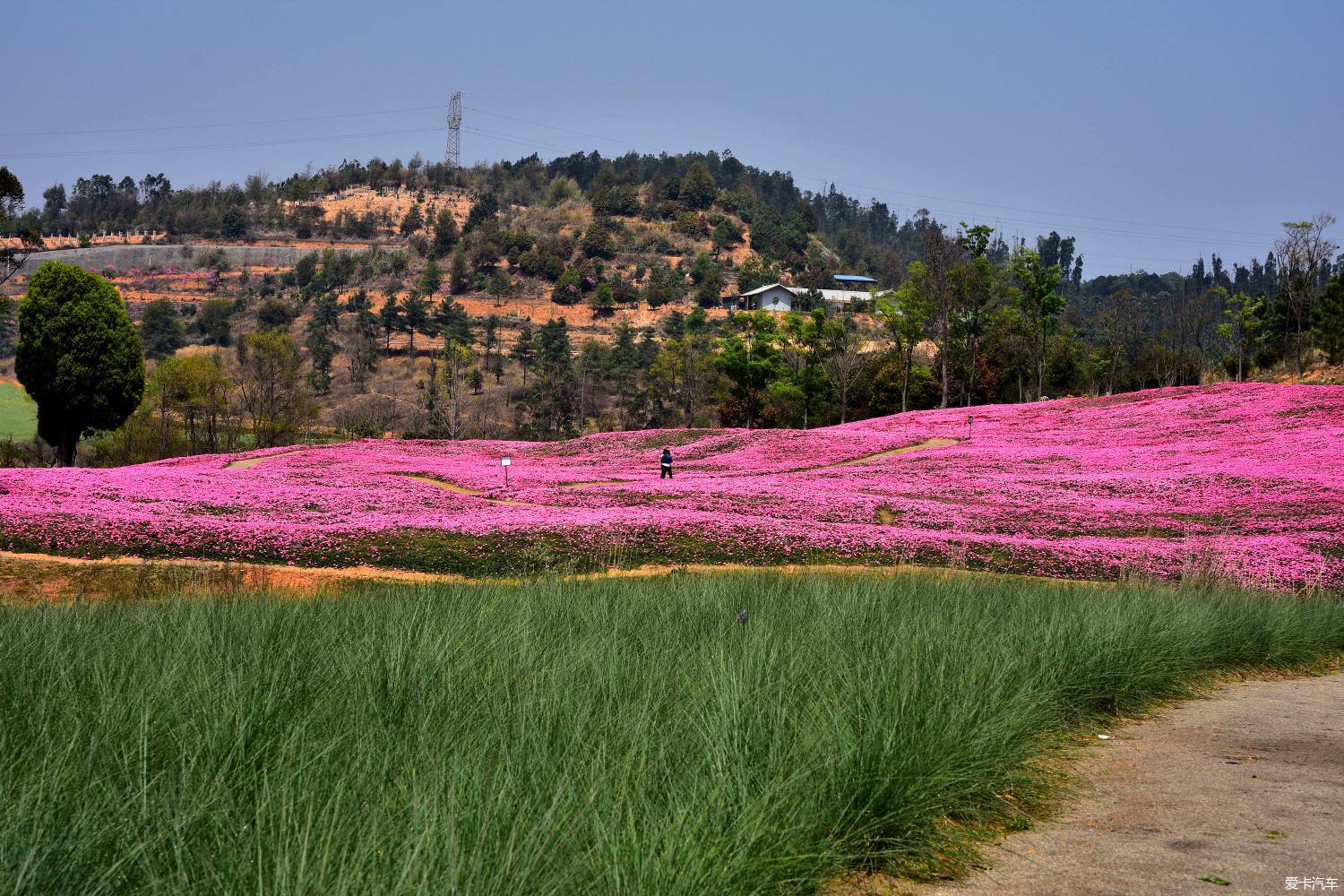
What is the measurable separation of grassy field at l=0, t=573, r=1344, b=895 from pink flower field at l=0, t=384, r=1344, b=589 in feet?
28.6

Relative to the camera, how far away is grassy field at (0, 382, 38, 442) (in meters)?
68.0

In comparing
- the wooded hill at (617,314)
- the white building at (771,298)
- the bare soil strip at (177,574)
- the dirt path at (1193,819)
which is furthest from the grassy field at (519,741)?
the white building at (771,298)

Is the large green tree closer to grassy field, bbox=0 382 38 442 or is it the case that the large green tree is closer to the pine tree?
grassy field, bbox=0 382 38 442

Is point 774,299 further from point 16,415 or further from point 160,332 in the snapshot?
point 16,415

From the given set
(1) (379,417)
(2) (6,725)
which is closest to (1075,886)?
(2) (6,725)

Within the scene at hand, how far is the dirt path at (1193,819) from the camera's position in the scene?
5.00 meters

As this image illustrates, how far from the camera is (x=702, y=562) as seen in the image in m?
18.3

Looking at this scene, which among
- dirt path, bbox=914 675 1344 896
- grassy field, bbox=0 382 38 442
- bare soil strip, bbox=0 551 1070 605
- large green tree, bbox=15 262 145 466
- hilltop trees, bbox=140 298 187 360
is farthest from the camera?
hilltop trees, bbox=140 298 187 360

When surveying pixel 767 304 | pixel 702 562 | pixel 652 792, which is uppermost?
pixel 767 304

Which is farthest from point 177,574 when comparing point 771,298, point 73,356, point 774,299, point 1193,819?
point 771,298

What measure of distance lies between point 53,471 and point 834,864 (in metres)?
26.4

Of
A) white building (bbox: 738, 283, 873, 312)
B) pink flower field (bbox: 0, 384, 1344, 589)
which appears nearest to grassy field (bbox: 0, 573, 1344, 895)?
pink flower field (bbox: 0, 384, 1344, 589)

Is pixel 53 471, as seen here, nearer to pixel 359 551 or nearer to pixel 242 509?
pixel 242 509

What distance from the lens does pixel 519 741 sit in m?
4.93
